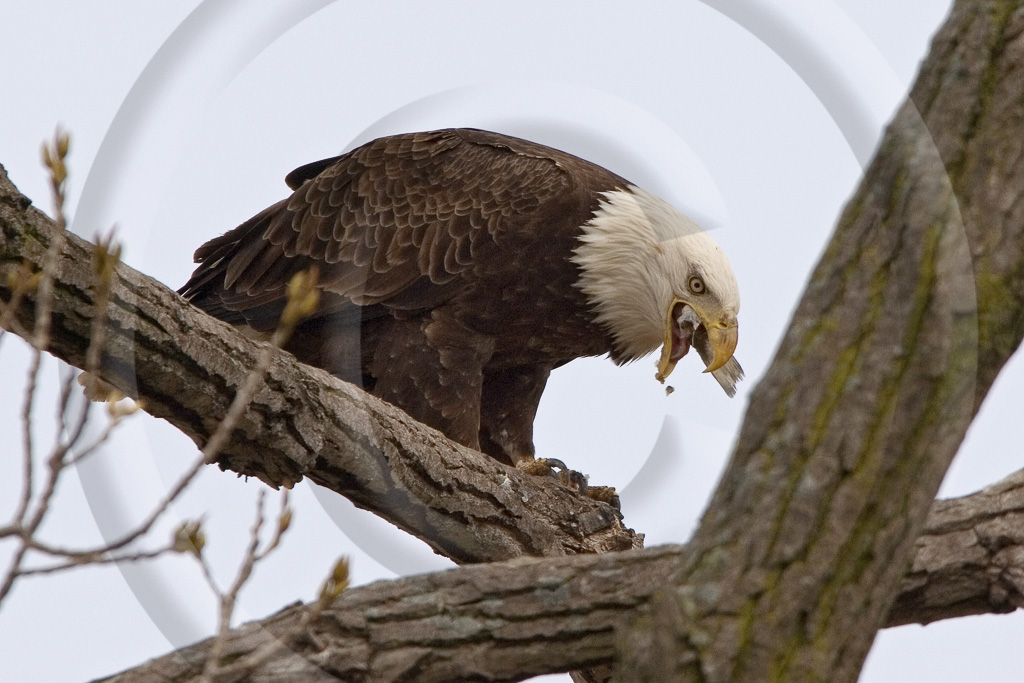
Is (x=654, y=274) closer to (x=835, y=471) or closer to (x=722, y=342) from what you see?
(x=722, y=342)

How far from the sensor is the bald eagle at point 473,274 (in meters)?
5.00

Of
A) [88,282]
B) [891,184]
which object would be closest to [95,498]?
[88,282]

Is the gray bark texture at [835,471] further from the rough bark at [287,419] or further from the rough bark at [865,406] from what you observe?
the rough bark at [287,419]

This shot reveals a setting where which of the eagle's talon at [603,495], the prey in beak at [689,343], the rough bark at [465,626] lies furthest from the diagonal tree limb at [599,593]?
the eagle's talon at [603,495]

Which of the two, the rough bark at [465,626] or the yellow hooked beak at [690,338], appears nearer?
the rough bark at [465,626]

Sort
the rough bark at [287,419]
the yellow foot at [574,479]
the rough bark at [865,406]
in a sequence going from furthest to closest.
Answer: the yellow foot at [574,479] < the rough bark at [287,419] < the rough bark at [865,406]

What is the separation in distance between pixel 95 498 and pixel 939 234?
2643 mm

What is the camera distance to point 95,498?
3.53 metres

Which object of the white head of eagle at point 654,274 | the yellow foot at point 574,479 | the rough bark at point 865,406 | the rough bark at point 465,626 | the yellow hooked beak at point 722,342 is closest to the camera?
the rough bark at point 865,406

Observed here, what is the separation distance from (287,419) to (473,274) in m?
1.63

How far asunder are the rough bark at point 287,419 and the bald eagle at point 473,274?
0.84 meters

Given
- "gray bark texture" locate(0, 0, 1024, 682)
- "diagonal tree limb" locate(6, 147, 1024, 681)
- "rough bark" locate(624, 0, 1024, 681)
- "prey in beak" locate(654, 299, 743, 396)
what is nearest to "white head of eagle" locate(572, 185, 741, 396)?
"prey in beak" locate(654, 299, 743, 396)

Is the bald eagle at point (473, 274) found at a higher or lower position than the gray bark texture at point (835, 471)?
higher

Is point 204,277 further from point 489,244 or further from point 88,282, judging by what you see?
point 88,282
